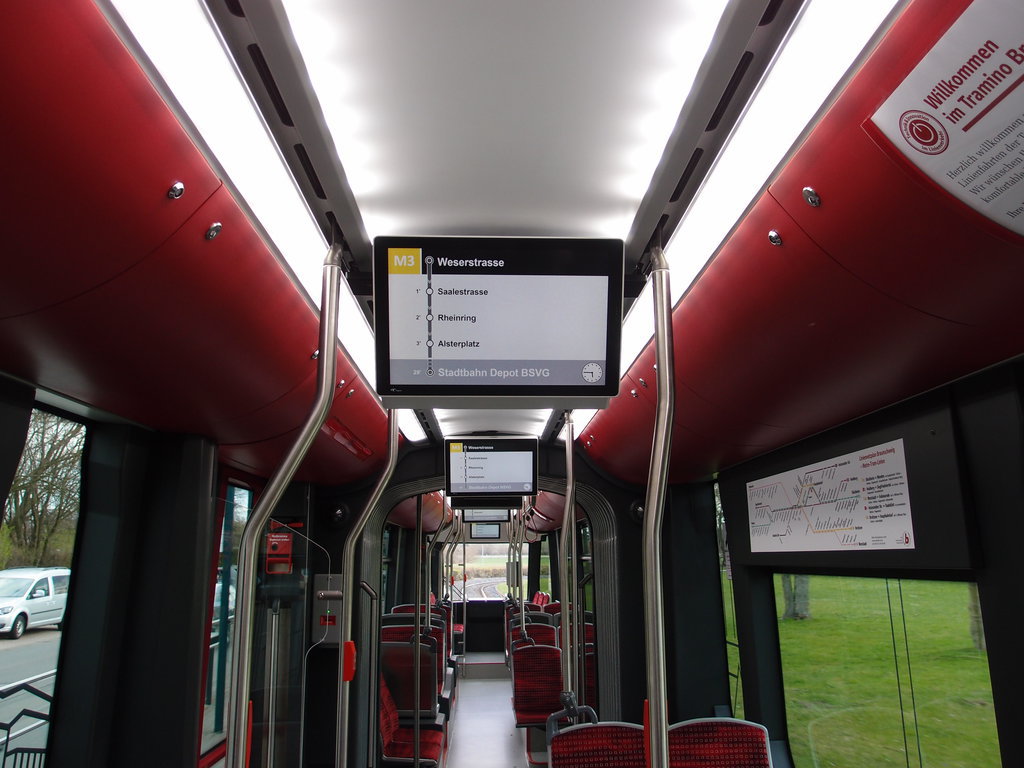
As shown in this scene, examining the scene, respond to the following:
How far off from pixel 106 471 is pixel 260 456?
1.07 metres

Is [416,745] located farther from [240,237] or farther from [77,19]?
[77,19]

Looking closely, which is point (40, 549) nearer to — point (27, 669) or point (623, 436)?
point (27, 669)

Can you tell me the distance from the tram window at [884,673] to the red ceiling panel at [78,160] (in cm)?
338

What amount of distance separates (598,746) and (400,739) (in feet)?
13.5

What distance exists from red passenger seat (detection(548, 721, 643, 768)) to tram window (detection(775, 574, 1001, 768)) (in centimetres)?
128

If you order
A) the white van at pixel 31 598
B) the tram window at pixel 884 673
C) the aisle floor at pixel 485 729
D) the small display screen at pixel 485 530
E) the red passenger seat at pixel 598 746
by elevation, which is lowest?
the aisle floor at pixel 485 729

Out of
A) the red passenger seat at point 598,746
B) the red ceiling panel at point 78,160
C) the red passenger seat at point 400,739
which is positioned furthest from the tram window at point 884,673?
the red ceiling panel at point 78,160

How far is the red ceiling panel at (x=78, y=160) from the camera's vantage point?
1.31m

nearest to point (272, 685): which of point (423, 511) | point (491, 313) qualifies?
point (491, 313)

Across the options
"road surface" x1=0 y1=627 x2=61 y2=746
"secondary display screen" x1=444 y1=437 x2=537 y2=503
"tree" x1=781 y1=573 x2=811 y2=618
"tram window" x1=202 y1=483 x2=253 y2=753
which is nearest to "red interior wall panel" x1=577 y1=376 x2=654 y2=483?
"secondary display screen" x1=444 y1=437 x2=537 y2=503

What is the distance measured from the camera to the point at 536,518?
45.3 feet

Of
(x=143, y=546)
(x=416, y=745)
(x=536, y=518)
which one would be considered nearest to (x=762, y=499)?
(x=416, y=745)

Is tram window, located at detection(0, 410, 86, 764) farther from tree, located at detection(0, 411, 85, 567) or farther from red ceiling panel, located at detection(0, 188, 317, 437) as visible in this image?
red ceiling panel, located at detection(0, 188, 317, 437)

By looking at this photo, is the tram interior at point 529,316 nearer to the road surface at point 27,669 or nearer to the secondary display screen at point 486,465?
the road surface at point 27,669
